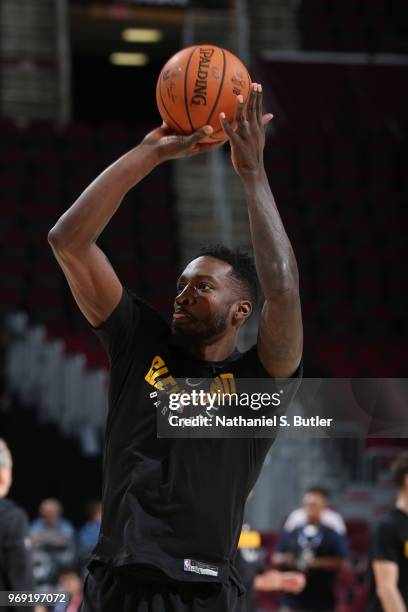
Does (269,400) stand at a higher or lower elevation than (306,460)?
higher

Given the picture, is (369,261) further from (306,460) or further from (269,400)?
(269,400)

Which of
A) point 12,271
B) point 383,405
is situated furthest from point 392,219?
point 383,405

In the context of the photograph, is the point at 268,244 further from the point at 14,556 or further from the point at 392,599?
the point at 392,599

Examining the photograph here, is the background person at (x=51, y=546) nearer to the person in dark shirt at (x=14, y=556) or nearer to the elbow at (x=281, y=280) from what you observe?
the person in dark shirt at (x=14, y=556)

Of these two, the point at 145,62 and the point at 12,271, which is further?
the point at 145,62

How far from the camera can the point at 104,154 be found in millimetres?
15164

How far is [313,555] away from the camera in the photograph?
8.50 m

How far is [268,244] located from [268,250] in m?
0.02

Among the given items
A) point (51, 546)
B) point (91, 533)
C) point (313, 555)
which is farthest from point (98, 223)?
point (91, 533)

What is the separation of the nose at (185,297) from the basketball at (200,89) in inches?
15.3

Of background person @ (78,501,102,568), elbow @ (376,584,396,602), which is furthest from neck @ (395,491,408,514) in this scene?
background person @ (78,501,102,568)

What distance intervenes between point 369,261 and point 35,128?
5039 mm

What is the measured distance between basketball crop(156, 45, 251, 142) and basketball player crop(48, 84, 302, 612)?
103 millimetres

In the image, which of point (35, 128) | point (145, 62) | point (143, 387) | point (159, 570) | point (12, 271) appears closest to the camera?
point (159, 570)
